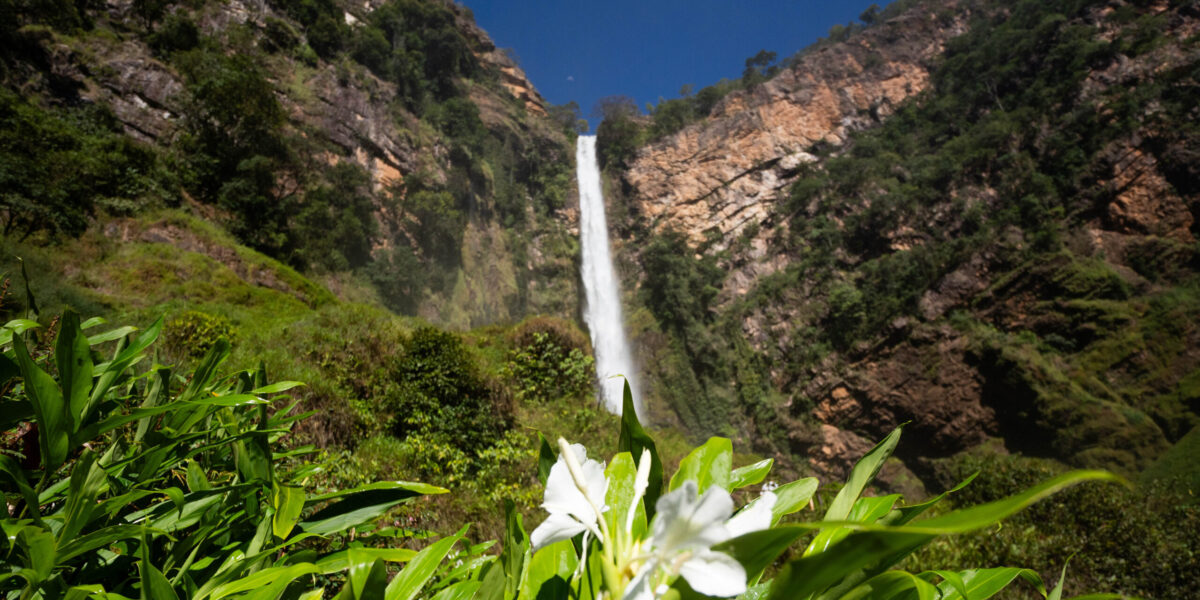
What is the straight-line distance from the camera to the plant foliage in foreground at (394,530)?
0.29 m

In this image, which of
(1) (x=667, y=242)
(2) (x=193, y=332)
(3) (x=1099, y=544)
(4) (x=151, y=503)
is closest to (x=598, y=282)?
(1) (x=667, y=242)

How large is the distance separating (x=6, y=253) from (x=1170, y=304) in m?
20.4

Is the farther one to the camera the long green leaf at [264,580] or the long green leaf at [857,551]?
the long green leaf at [264,580]

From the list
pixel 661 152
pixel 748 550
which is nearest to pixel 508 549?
pixel 748 550

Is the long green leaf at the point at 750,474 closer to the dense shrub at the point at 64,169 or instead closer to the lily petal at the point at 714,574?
the lily petal at the point at 714,574

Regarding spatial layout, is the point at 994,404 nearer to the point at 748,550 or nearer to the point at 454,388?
the point at 454,388

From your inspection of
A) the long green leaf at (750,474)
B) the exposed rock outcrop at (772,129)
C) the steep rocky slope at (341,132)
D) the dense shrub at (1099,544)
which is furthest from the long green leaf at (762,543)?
the exposed rock outcrop at (772,129)

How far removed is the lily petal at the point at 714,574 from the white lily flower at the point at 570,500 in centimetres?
9

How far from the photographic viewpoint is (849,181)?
824 inches

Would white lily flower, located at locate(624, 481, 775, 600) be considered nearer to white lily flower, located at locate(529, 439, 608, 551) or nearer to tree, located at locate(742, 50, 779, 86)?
white lily flower, located at locate(529, 439, 608, 551)

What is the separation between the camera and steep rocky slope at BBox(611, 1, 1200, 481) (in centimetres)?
1218

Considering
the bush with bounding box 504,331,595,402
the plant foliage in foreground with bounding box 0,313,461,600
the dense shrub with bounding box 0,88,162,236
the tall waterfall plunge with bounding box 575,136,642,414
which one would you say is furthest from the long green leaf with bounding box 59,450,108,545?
the tall waterfall plunge with bounding box 575,136,642,414

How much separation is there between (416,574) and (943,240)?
21173 mm

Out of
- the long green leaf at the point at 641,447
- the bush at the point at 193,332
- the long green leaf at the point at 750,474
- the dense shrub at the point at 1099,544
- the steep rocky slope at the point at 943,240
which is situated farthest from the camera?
the steep rocky slope at the point at 943,240
